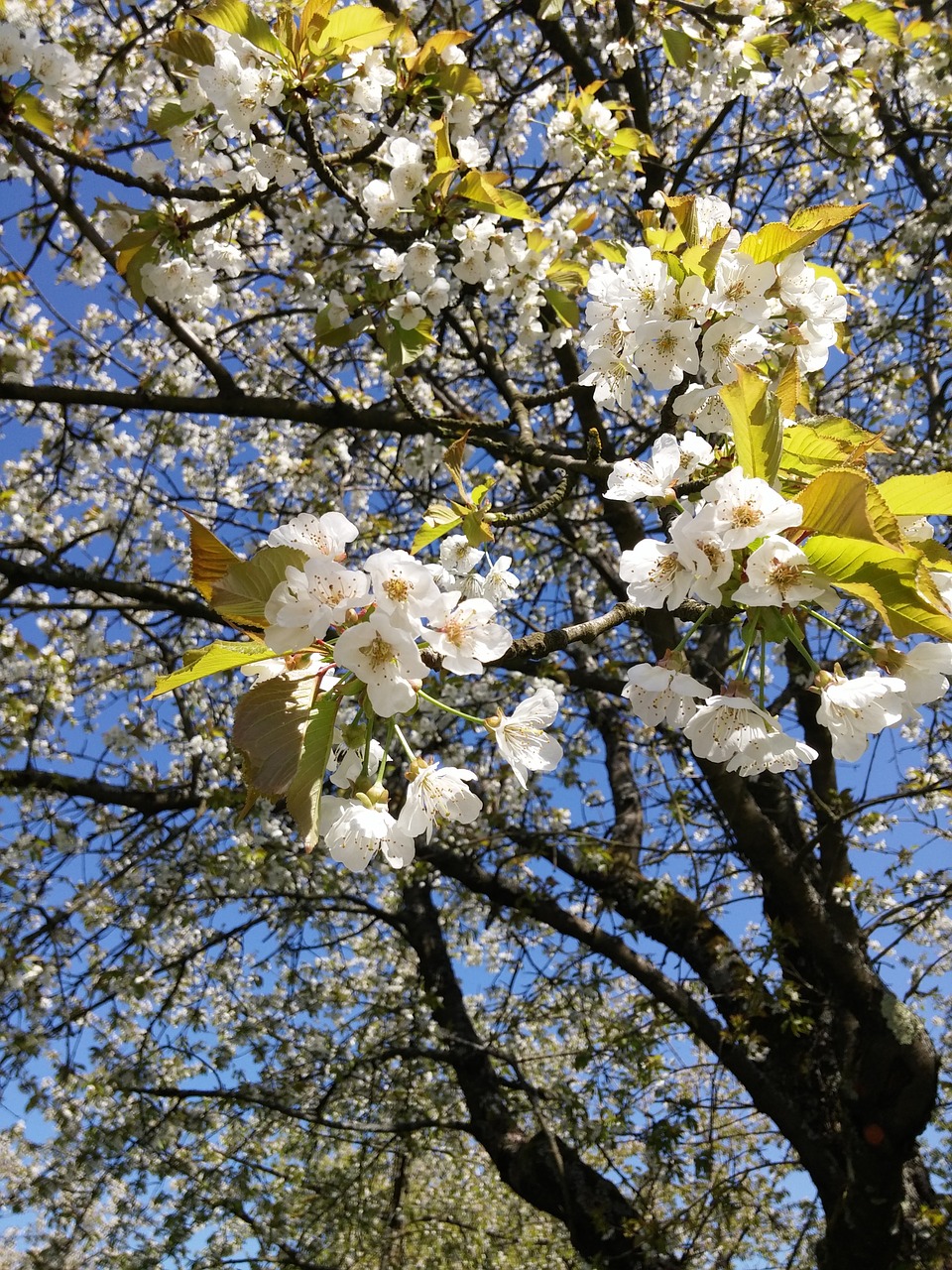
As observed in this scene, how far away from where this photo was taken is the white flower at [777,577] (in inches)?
33.8

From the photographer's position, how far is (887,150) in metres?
4.06

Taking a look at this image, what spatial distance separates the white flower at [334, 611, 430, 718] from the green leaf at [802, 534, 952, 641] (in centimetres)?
41

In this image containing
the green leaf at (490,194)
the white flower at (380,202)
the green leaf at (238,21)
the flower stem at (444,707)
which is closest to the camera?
the flower stem at (444,707)

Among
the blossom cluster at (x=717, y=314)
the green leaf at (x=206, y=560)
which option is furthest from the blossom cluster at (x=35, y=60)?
the green leaf at (x=206, y=560)

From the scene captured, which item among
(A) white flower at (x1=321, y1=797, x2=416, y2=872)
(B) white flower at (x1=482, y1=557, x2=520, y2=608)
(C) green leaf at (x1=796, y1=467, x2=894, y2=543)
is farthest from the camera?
(B) white flower at (x1=482, y1=557, x2=520, y2=608)

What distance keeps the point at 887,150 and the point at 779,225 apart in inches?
147

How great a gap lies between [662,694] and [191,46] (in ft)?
5.59

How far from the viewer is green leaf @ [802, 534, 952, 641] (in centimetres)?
83

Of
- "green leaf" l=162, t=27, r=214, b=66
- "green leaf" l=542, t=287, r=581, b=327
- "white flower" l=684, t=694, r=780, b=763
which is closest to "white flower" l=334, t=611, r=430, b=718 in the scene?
"white flower" l=684, t=694, r=780, b=763

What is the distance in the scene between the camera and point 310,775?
0.91 meters

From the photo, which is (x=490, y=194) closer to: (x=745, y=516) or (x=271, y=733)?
(x=745, y=516)

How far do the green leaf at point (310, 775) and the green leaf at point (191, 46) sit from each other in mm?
1668

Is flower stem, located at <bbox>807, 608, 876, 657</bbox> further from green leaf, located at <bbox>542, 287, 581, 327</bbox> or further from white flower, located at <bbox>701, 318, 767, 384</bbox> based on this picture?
green leaf, located at <bbox>542, 287, 581, 327</bbox>

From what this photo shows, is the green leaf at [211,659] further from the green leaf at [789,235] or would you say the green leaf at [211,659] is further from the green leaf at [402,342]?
the green leaf at [402,342]
